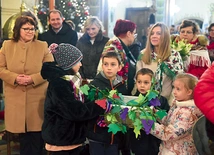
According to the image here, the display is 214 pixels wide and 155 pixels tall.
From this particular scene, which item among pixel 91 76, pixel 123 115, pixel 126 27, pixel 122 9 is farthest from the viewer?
pixel 122 9

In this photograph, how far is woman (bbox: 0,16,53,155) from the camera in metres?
3.09

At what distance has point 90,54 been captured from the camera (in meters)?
4.00

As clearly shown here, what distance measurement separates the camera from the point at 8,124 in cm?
317

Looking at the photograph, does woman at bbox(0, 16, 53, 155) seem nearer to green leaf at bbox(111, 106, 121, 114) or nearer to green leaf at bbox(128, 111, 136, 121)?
green leaf at bbox(111, 106, 121, 114)

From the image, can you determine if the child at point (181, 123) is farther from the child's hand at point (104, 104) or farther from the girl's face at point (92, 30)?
the girl's face at point (92, 30)

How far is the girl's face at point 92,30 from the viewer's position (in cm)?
402

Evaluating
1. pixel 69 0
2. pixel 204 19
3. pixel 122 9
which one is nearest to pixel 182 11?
pixel 204 19

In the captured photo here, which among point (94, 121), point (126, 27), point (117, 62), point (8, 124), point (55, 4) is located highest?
point (55, 4)

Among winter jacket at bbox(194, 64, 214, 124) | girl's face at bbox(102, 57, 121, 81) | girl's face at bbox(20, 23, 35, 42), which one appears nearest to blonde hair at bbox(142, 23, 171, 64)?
girl's face at bbox(102, 57, 121, 81)

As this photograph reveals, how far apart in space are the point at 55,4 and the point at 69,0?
0.31 meters

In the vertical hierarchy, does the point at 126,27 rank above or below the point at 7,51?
above

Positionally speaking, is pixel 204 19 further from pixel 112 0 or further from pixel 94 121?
pixel 94 121

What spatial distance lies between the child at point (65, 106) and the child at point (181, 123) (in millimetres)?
476

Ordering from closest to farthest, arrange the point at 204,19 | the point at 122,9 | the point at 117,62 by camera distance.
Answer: the point at 117,62 → the point at 122,9 → the point at 204,19
